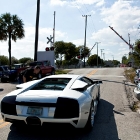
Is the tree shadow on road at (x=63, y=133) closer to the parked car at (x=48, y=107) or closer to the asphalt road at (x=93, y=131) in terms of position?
the asphalt road at (x=93, y=131)

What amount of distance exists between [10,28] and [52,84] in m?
25.1

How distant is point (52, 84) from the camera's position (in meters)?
5.36

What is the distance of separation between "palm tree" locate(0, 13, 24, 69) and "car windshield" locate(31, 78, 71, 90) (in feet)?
79.6

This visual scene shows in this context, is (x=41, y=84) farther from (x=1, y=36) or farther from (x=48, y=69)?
(x=1, y=36)

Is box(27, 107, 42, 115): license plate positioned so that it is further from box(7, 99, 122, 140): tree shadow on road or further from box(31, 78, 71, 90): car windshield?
Result: box(31, 78, 71, 90): car windshield

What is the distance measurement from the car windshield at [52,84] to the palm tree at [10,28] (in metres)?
24.3

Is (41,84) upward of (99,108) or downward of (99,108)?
upward

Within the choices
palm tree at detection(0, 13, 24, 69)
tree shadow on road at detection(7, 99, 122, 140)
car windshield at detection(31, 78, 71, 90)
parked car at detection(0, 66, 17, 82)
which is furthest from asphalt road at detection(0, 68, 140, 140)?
palm tree at detection(0, 13, 24, 69)

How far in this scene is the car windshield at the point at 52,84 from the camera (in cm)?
508

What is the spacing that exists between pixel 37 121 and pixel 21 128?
1.05 metres

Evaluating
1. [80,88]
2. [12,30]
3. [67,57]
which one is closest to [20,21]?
[12,30]

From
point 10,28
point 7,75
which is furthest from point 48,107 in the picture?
point 10,28

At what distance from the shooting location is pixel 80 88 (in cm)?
475

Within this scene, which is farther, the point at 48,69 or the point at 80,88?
the point at 48,69
